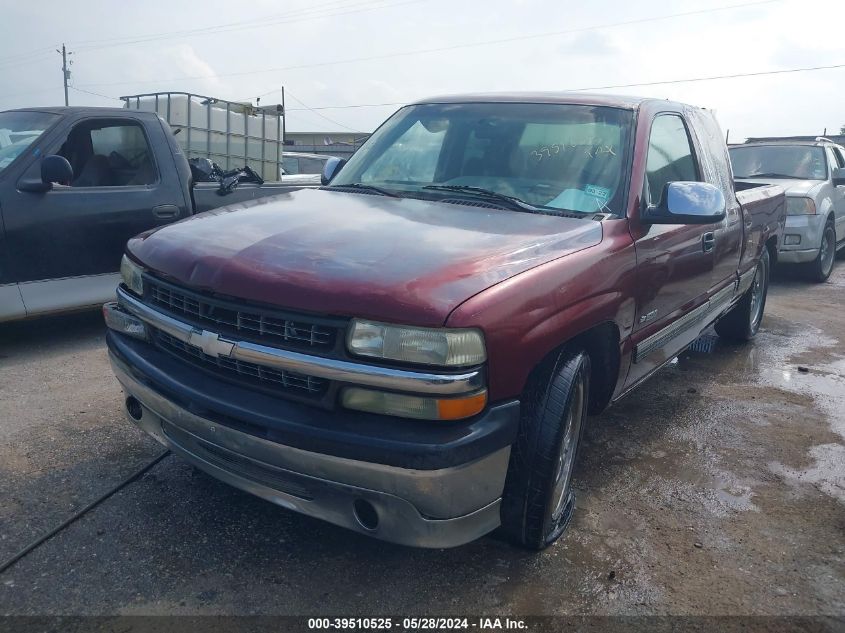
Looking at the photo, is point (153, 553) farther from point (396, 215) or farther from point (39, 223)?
point (39, 223)

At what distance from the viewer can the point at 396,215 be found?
3.18 meters

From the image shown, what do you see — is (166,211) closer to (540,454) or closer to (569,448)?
(569,448)

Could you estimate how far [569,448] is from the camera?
307 centimetres

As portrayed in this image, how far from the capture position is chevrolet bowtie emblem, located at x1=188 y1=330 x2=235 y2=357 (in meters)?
2.53

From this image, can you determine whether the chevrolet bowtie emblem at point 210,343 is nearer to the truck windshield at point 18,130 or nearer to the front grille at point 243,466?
the front grille at point 243,466

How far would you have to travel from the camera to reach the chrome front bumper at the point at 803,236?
905 cm

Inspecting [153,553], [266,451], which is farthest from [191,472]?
[266,451]

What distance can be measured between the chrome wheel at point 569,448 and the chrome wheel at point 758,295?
3804 mm

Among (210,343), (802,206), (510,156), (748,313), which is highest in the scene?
(510,156)

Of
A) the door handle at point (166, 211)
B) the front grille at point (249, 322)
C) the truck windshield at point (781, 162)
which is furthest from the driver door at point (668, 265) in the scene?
the truck windshield at point (781, 162)

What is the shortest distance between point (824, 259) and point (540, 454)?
8564mm

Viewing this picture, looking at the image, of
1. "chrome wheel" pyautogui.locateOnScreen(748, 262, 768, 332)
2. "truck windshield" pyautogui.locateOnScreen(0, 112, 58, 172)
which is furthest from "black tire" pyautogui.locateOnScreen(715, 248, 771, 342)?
"truck windshield" pyautogui.locateOnScreen(0, 112, 58, 172)

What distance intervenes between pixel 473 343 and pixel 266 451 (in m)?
0.76

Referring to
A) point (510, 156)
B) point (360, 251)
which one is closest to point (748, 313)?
point (510, 156)
